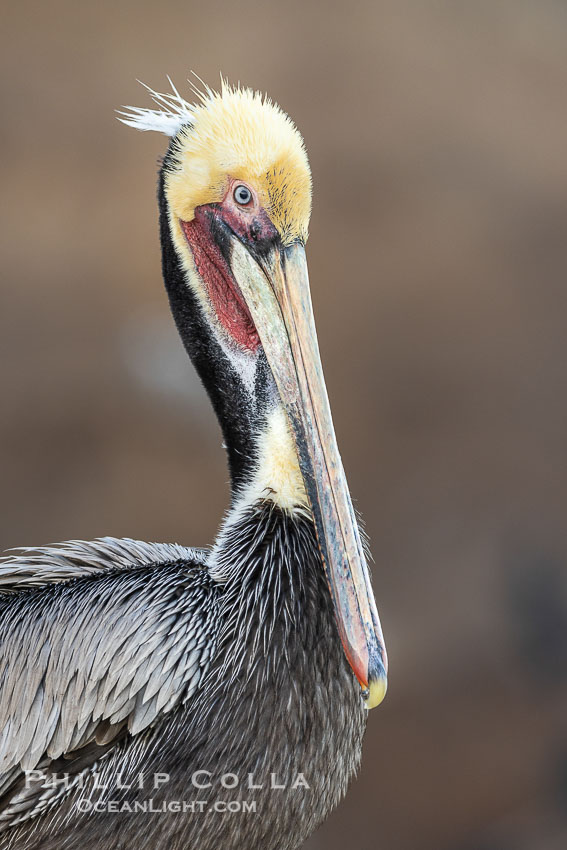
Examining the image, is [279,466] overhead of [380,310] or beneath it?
beneath

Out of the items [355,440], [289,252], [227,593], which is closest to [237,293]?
[289,252]

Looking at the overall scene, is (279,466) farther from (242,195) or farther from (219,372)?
(242,195)

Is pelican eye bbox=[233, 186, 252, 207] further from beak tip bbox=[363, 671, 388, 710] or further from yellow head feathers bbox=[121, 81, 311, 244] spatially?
beak tip bbox=[363, 671, 388, 710]

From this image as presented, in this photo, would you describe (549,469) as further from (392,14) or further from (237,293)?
(237,293)

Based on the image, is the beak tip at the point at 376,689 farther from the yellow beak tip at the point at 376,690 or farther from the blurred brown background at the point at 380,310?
the blurred brown background at the point at 380,310

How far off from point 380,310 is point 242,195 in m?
2.41

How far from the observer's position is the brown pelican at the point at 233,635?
4.62 ft

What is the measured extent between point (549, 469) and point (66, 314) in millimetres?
2155

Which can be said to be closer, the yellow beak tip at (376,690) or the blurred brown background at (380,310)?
the yellow beak tip at (376,690)

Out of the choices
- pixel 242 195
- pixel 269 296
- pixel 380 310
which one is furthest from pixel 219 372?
pixel 380 310

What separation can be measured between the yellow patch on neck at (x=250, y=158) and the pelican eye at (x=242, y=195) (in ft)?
0.05

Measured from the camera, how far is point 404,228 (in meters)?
3.85

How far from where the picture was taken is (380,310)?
3822 millimetres

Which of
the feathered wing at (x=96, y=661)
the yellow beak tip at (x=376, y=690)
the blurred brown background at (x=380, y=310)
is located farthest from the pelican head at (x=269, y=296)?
the blurred brown background at (x=380, y=310)
